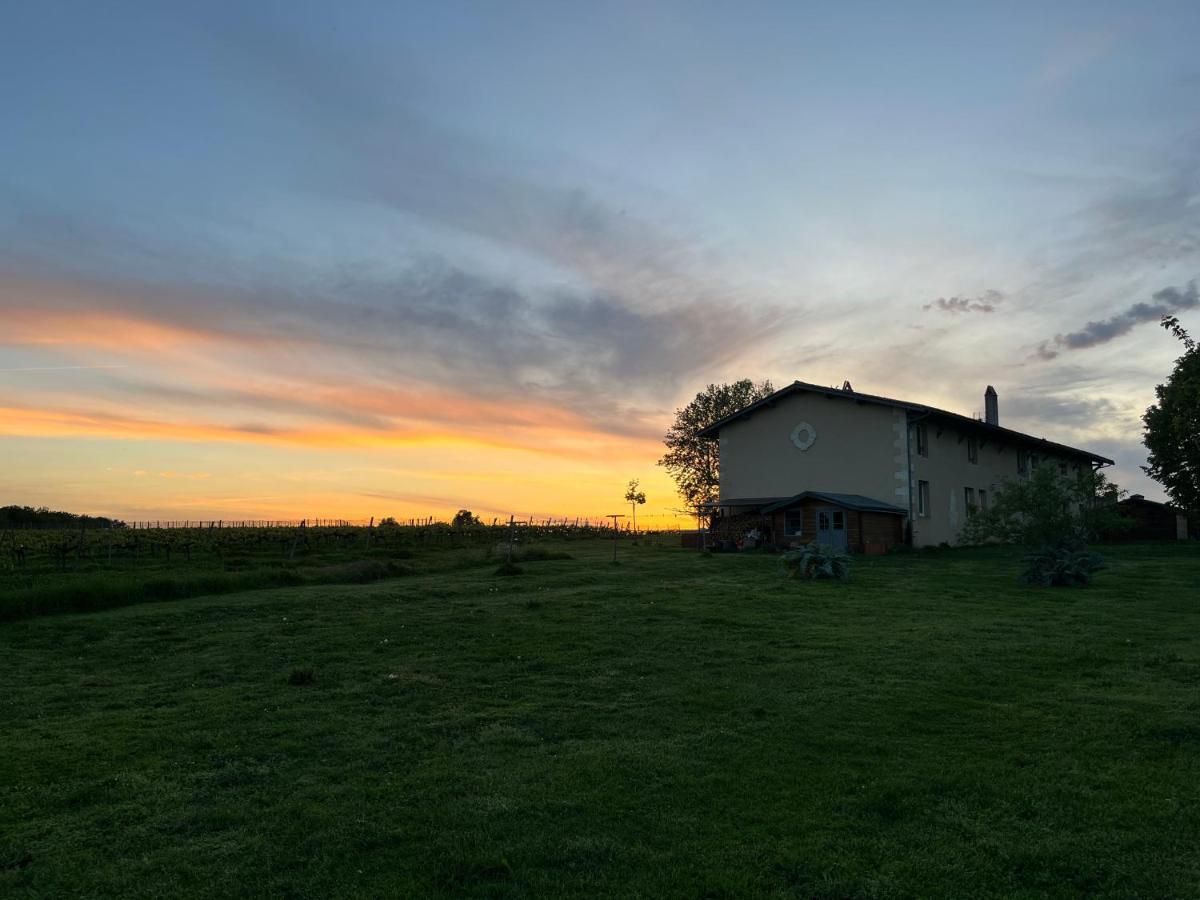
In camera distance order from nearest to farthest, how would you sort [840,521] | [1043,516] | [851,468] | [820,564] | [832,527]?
[820,564]
[1043,516]
[840,521]
[832,527]
[851,468]

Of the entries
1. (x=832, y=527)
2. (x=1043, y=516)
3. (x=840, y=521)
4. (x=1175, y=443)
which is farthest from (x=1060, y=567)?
(x=1175, y=443)

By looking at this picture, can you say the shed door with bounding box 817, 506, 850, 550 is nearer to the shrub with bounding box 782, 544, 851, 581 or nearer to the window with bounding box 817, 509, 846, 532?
the window with bounding box 817, 509, 846, 532

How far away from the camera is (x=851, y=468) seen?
40.7m

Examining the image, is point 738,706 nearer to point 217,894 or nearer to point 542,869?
point 542,869

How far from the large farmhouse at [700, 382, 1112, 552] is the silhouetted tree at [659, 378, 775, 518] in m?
24.2

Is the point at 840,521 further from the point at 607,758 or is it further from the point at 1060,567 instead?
the point at 607,758

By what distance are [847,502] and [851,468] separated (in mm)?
3954

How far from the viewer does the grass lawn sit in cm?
612

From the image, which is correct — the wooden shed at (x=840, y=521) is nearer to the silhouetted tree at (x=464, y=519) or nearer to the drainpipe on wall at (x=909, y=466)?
the drainpipe on wall at (x=909, y=466)

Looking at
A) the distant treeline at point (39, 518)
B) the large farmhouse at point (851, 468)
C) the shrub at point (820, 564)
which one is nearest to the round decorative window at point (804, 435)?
the large farmhouse at point (851, 468)

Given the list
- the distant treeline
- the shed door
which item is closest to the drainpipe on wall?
the shed door

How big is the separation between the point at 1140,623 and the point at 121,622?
21720 millimetres

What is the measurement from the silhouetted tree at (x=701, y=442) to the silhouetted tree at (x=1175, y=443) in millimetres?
28479

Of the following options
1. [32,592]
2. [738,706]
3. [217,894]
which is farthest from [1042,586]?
[32,592]
